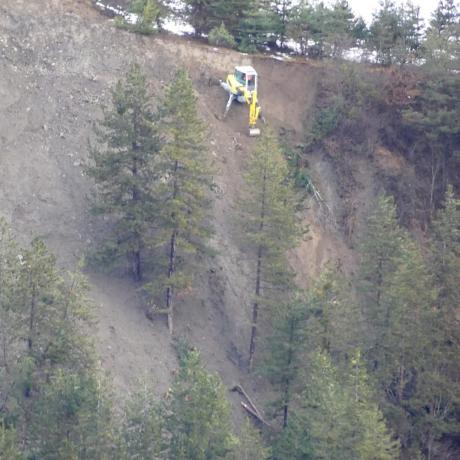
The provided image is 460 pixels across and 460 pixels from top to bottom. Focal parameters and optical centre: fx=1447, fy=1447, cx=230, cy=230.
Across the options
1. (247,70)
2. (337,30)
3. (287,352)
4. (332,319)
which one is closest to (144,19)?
(247,70)

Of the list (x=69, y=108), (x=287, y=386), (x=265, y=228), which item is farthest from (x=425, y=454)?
(x=69, y=108)

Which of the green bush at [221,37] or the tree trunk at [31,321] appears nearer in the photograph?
the tree trunk at [31,321]

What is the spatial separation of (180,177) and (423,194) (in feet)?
47.1

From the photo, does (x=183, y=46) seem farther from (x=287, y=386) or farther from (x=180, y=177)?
(x=287, y=386)

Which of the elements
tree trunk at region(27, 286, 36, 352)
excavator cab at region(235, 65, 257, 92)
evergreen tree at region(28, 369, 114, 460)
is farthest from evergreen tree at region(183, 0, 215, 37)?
evergreen tree at region(28, 369, 114, 460)

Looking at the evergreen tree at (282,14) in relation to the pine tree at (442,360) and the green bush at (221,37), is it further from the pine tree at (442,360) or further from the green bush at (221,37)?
the pine tree at (442,360)

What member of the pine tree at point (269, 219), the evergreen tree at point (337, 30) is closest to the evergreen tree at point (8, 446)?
the pine tree at point (269, 219)

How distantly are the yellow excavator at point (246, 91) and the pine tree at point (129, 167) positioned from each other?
28.1ft

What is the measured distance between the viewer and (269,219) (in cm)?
5144

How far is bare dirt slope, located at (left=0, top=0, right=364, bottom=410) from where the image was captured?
52469mm

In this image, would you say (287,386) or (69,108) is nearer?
(287,386)

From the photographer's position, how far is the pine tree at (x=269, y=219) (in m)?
51.4

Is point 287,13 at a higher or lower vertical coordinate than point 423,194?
higher

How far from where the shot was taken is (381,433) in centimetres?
4503
